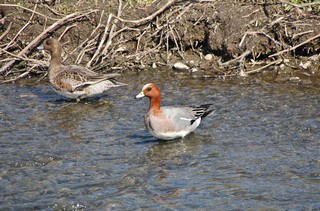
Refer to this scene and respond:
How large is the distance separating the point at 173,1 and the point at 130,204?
5.38 metres

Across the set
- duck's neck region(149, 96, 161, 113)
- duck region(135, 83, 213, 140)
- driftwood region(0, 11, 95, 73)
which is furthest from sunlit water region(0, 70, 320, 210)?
driftwood region(0, 11, 95, 73)

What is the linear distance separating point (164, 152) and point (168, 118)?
0.53 metres

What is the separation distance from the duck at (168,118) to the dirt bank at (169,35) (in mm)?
2298

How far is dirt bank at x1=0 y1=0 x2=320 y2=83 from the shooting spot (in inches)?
423

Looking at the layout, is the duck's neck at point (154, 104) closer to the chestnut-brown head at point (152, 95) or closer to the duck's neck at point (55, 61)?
the chestnut-brown head at point (152, 95)

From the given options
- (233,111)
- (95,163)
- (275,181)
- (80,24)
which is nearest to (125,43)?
(80,24)

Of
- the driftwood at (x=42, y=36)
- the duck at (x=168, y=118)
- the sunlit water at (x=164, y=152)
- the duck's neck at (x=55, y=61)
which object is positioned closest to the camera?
the sunlit water at (x=164, y=152)

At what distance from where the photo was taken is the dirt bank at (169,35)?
10742mm

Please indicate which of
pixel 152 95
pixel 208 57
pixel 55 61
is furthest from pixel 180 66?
pixel 152 95

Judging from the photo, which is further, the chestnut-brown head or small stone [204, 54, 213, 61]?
small stone [204, 54, 213, 61]

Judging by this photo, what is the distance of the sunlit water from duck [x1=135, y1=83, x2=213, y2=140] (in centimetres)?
13

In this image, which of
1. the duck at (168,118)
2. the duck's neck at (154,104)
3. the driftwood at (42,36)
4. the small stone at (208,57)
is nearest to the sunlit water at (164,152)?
the duck at (168,118)

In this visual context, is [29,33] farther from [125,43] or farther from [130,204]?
[130,204]

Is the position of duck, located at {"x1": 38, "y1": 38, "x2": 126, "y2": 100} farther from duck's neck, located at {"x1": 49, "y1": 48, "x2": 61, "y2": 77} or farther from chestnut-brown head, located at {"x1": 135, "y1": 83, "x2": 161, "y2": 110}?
chestnut-brown head, located at {"x1": 135, "y1": 83, "x2": 161, "y2": 110}
